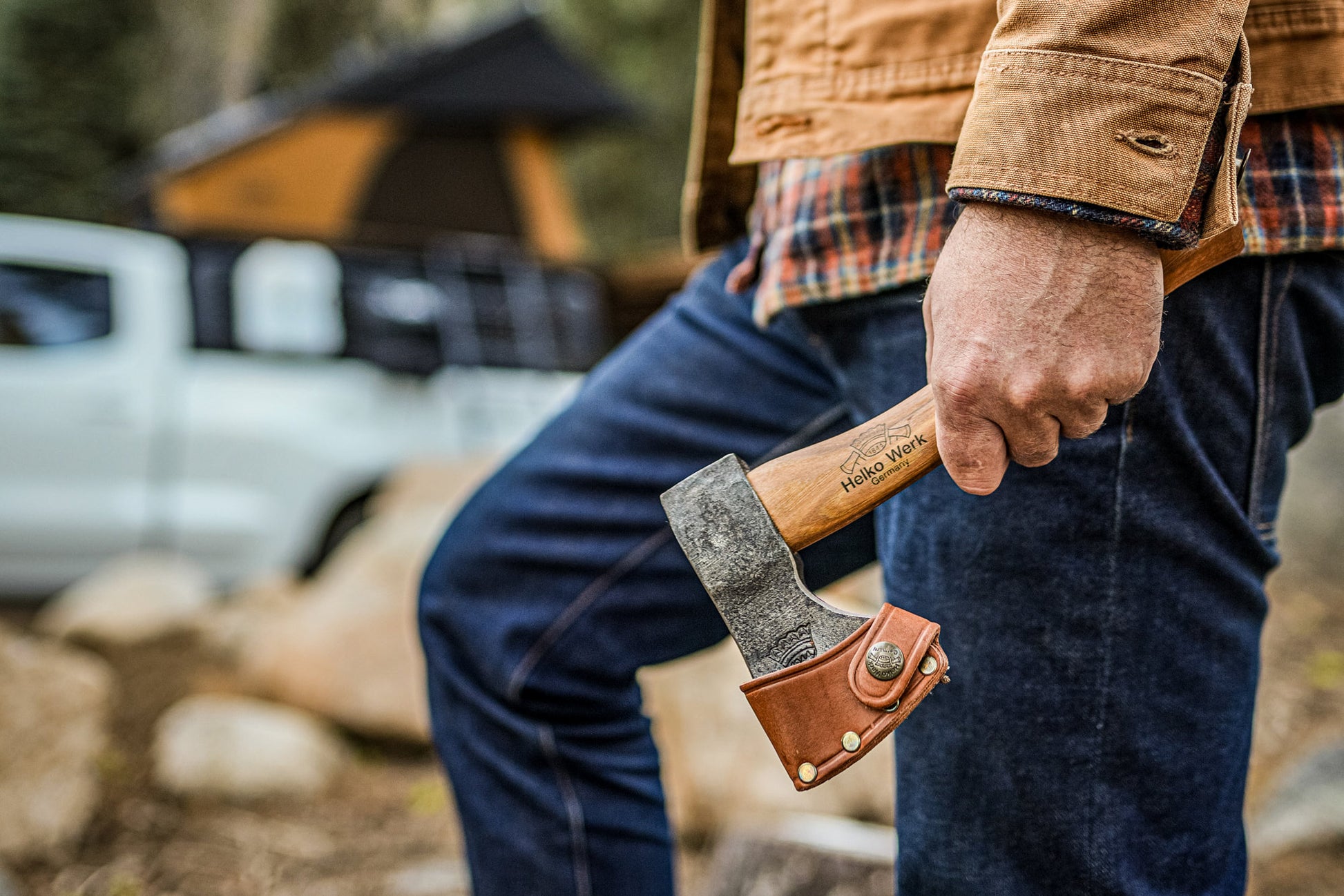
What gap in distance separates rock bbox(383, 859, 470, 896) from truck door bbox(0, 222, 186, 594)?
2.66 metres

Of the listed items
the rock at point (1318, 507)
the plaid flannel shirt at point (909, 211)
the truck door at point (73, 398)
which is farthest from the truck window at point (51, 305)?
the rock at point (1318, 507)

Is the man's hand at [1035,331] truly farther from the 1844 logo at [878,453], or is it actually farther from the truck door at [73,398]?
the truck door at [73,398]

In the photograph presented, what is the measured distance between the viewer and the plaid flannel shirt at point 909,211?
826 millimetres

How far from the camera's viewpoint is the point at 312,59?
36.6 ft

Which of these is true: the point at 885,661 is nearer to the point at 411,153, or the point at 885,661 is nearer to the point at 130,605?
the point at 130,605

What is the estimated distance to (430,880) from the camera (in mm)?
2307

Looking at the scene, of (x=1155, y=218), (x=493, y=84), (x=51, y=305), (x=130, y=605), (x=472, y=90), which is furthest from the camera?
(x=493, y=84)

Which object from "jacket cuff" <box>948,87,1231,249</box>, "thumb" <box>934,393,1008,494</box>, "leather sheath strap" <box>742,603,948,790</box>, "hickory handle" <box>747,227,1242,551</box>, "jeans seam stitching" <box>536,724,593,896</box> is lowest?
"jeans seam stitching" <box>536,724,593,896</box>

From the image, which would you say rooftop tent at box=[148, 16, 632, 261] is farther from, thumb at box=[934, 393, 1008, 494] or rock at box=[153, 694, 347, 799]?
thumb at box=[934, 393, 1008, 494]

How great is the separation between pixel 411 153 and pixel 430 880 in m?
6.02

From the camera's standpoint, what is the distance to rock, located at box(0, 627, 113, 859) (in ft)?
7.36

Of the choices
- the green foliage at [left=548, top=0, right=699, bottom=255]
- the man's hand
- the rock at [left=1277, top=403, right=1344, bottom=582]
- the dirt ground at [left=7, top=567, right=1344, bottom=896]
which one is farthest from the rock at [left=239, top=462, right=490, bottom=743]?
the green foliage at [left=548, top=0, right=699, bottom=255]

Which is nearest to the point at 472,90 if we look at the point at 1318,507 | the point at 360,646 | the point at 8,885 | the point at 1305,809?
the point at 360,646

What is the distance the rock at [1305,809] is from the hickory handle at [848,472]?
162 centimetres
